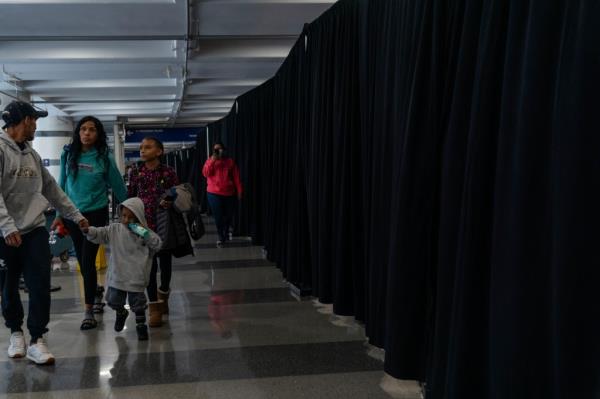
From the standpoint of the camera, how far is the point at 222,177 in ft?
31.0

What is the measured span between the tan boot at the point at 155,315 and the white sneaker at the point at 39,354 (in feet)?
3.15

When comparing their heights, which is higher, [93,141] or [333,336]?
[93,141]

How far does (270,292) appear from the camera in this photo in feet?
19.4

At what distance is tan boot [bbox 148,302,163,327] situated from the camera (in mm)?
4758

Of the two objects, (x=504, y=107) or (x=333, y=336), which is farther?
(x=333, y=336)

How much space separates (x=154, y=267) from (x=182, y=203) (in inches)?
21.9

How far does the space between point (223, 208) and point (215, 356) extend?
19.1 ft

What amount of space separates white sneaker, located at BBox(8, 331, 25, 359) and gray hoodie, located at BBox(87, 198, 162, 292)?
26.3 inches

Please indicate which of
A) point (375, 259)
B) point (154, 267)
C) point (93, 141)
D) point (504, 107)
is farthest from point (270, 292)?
point (504, 107)

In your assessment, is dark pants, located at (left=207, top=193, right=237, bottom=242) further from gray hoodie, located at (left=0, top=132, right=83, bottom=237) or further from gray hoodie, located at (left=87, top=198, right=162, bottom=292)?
gray hoodie, located at (left=0, top=132, right=83, bottom=237)

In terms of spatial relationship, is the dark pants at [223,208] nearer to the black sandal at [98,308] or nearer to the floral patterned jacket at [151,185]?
the black sandal at [98,308]

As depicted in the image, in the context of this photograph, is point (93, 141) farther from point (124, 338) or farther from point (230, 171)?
point (230, 171)

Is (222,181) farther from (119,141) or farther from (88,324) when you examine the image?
(119,141)

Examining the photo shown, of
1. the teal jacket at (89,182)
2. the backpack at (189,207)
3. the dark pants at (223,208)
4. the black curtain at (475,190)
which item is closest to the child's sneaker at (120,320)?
the backpack at (189,207)
